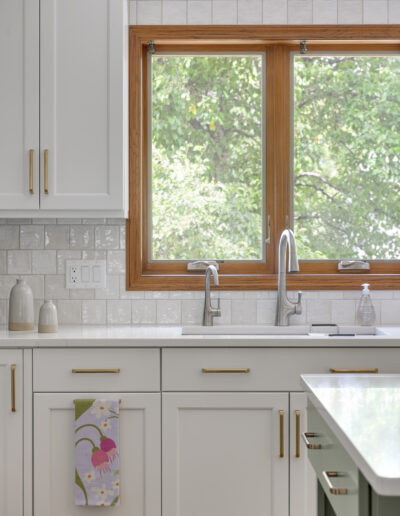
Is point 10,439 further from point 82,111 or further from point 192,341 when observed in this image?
point 82,111

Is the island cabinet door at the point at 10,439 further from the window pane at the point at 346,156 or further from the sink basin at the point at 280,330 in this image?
the window pane at the point at 346,156

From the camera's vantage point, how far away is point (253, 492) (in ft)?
8.09

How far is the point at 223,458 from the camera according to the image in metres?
2.46

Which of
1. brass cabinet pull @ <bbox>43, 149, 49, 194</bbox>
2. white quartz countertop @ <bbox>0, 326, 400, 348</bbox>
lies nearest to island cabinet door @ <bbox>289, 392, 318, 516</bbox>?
white quartz countertop @ <bbox>0, 326, 400, 348</bbox>

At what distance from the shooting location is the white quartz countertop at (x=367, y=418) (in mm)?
915

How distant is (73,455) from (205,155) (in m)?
1.49

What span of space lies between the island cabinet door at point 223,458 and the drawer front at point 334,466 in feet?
3.16

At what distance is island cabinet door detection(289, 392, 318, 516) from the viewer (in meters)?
2.46

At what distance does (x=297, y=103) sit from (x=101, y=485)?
1928mm

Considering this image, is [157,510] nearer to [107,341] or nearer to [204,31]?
[107,341]

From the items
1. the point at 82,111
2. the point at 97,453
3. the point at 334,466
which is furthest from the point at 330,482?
the point at 82,111

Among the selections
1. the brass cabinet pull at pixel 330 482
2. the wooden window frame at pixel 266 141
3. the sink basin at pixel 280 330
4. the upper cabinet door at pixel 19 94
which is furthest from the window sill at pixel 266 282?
the brass cabinet pull at pixel 330 482

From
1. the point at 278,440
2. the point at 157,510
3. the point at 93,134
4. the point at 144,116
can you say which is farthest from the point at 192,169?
the point at 157,510

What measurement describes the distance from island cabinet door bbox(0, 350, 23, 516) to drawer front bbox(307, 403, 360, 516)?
1335mm
